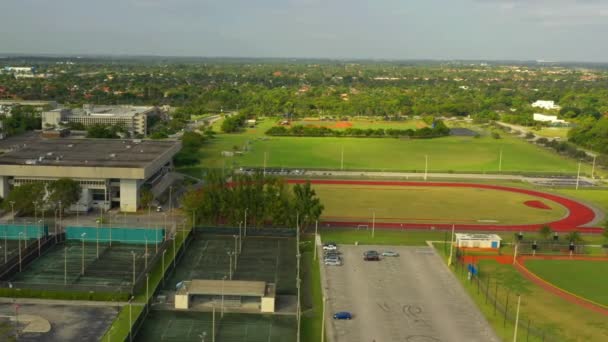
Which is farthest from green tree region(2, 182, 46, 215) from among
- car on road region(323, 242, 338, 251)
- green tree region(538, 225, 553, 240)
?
green tree region(538, 225, 553, 240)

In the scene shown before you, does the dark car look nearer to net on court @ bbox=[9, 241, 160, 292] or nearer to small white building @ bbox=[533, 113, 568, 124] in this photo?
net on court @ bbox=[9, 241, 160, 292]

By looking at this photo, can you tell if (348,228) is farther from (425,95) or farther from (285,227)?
(425,95)

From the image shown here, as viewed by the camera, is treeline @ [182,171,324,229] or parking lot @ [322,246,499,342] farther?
treeline @ [182,171,324,229]

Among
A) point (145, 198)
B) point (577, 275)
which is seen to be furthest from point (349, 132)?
point (577, 275)

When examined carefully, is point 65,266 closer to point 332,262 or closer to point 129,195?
point 129,195

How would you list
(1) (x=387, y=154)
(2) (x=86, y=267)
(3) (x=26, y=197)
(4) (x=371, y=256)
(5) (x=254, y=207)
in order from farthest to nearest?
(1) (x=387, y=154) → (3) (x=26, y=197) → (5) (x=254, y=207) → (4) (x=371, y=256) → (2) (x=86, y=267)
